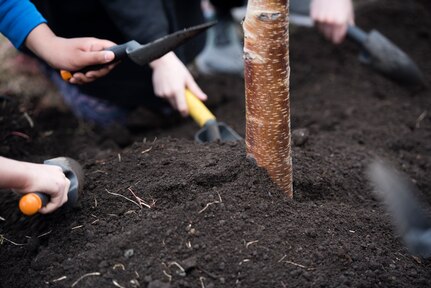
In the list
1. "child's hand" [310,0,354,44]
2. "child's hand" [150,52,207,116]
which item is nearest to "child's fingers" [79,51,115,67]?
"child's hand" [150,52,207,116]

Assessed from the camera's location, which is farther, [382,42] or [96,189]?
[382,42]

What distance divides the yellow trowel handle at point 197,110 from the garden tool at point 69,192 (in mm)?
679

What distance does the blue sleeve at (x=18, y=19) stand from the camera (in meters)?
1.80

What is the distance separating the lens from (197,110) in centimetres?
219

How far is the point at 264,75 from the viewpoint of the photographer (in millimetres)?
1396

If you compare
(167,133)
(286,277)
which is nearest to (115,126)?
(167,133)

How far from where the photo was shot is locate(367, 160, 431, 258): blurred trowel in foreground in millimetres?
1615

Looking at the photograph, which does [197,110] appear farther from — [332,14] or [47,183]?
[332,14]

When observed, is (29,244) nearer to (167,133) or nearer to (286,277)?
(286,277)

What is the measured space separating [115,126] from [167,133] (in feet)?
1.00

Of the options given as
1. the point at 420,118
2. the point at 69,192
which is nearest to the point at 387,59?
the point at 420,118

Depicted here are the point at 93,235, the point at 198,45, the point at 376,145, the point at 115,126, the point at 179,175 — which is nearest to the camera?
the point at 93,235

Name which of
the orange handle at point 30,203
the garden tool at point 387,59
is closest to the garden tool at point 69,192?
the orange handle at point 30,203

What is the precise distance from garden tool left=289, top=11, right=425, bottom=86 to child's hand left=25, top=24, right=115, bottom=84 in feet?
5.44
